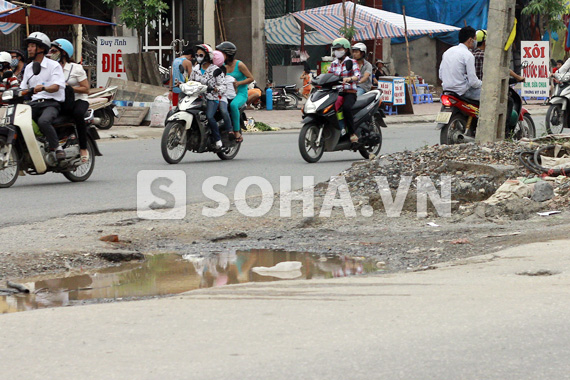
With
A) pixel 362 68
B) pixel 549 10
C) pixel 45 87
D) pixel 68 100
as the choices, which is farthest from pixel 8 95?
pixel 549 10

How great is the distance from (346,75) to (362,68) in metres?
1.97

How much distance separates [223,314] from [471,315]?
4.29 ft

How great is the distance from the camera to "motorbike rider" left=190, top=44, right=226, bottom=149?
1401cm

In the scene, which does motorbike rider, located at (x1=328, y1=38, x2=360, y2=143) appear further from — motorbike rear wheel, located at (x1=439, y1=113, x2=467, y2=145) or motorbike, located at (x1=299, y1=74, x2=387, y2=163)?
motorbike rear wheel, located at (x1=439, y1=113, x2=467, y2=145)

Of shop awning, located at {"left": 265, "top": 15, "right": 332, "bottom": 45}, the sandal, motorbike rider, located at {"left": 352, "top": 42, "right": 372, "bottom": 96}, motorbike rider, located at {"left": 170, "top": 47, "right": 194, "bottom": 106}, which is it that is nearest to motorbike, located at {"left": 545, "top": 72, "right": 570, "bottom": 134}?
motorbike rider, located at {"left": 352, "top": 42, "right": 372, "bottom": 96}

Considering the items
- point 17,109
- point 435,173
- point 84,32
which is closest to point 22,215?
point 17,109

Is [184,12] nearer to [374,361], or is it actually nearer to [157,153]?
[157,153]

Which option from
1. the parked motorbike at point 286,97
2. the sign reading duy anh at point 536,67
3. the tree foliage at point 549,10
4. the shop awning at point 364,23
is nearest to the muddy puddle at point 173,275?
the parked motorbike at point 286,97

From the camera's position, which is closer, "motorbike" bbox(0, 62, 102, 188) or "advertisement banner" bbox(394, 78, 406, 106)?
"motorbike" bbox(0, 62, 102, 188)

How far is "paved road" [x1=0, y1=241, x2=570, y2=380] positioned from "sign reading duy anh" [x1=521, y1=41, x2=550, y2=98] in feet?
79.3

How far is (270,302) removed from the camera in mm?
5520

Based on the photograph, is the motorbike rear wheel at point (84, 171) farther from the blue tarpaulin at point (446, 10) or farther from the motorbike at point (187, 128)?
the blue tarpaulin at point (446, 10)

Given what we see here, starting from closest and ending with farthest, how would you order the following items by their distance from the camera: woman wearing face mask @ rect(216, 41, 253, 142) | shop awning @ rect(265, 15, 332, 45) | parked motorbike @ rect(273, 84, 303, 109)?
woman wearing face mask @ rect(216, 41, 253, 142)
parked motorbike @ rect(273, 84, 303, 109)
shop awning @ rect(265, 15, 332, 45)

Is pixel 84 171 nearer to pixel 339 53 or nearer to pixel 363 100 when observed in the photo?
pixel 339 53
